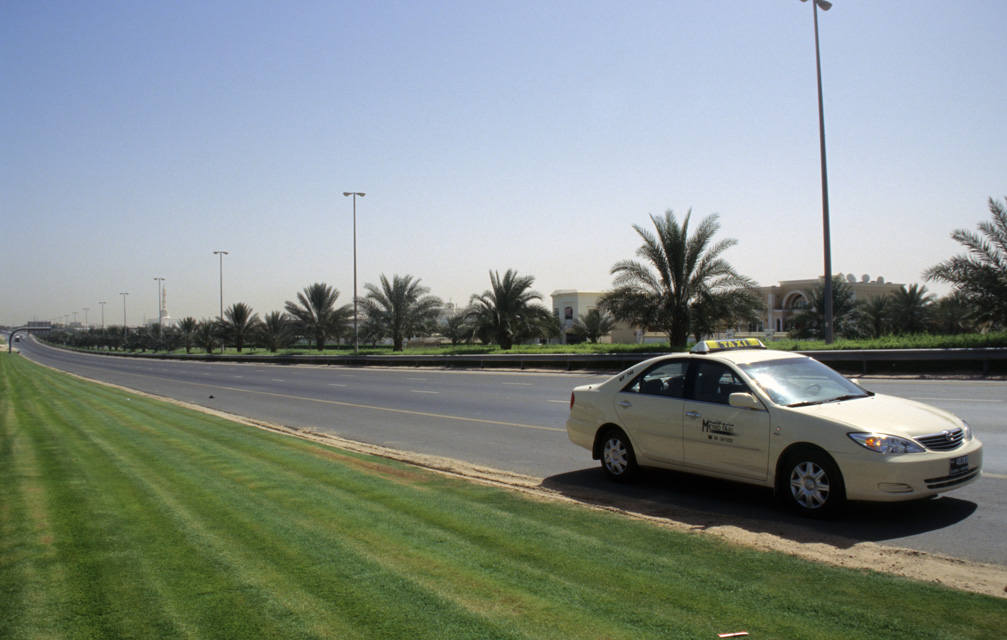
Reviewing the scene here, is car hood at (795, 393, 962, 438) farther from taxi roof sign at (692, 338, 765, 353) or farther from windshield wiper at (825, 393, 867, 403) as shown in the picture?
taxi roof sign at (692, 338, 765, 353)

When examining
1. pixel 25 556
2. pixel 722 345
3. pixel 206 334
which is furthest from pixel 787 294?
pixel 25 556

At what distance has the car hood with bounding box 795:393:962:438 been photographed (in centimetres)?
602

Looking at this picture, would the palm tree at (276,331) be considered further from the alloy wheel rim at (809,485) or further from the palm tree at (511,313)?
the alloy wheel rim at (809,485)

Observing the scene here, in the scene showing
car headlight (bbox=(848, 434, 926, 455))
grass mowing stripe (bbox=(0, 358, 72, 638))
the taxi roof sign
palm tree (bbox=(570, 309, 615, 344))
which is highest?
palm tree (bbox=(570, 309, 615, 344))

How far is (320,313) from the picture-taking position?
5694 centimetres

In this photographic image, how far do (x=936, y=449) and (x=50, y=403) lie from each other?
19.8 m

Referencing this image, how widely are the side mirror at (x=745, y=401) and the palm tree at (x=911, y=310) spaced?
40.8m

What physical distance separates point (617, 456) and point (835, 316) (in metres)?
36.6

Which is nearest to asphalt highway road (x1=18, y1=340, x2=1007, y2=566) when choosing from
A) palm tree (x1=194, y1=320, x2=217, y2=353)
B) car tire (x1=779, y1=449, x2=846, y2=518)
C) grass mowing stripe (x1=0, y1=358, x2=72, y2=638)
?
car tire (x1=779, y1=449, x2=846, y2=518)

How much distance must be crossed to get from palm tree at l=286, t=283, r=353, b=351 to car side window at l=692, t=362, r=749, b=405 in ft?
170

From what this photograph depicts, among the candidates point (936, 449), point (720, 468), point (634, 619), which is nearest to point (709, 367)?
point (720, 468)

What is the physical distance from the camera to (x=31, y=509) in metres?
6.18

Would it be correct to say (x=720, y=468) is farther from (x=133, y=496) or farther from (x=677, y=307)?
(x=677, y=307)

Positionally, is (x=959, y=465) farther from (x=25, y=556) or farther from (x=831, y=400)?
(x=25, y=556)
